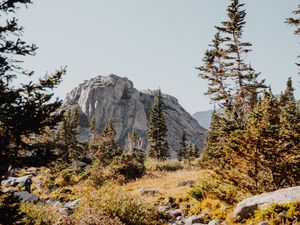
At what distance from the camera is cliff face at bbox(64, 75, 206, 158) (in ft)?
443

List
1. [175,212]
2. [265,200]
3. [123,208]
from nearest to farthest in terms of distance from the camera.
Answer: [265,200] → [123,208] → [175,212]

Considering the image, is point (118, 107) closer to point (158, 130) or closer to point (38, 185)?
point (158, 130)

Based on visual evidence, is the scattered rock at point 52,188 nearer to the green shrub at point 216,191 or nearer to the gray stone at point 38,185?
the gray stone at point 38,185

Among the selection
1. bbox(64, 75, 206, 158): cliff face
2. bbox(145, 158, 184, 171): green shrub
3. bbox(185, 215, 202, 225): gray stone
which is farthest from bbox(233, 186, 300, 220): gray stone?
bbox(64, 75, 206, 158): cliff face

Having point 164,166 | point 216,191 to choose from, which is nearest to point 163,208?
point 216,191

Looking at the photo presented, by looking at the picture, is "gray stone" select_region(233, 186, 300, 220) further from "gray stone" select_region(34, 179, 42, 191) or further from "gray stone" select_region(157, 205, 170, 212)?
"gray stone" select_region(34, 179, 42, 191)

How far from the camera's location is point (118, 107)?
454ft

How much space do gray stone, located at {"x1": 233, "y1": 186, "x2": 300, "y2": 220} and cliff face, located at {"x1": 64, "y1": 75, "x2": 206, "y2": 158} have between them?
119 meters

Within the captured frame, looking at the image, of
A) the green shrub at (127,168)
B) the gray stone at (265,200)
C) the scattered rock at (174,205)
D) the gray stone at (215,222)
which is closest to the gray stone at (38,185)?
the green shrub at (127,168)

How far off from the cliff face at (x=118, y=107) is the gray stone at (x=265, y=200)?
118856 mm

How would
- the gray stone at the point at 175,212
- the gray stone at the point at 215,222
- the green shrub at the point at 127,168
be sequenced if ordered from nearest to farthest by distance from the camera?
the gray stone at the point at 215,222
the gray stone at the point at 175,212
the green shrub at the point at 127,168

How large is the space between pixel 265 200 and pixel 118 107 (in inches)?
5022

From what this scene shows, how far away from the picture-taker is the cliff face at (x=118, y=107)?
135125 mm

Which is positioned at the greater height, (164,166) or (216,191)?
(164,166)
